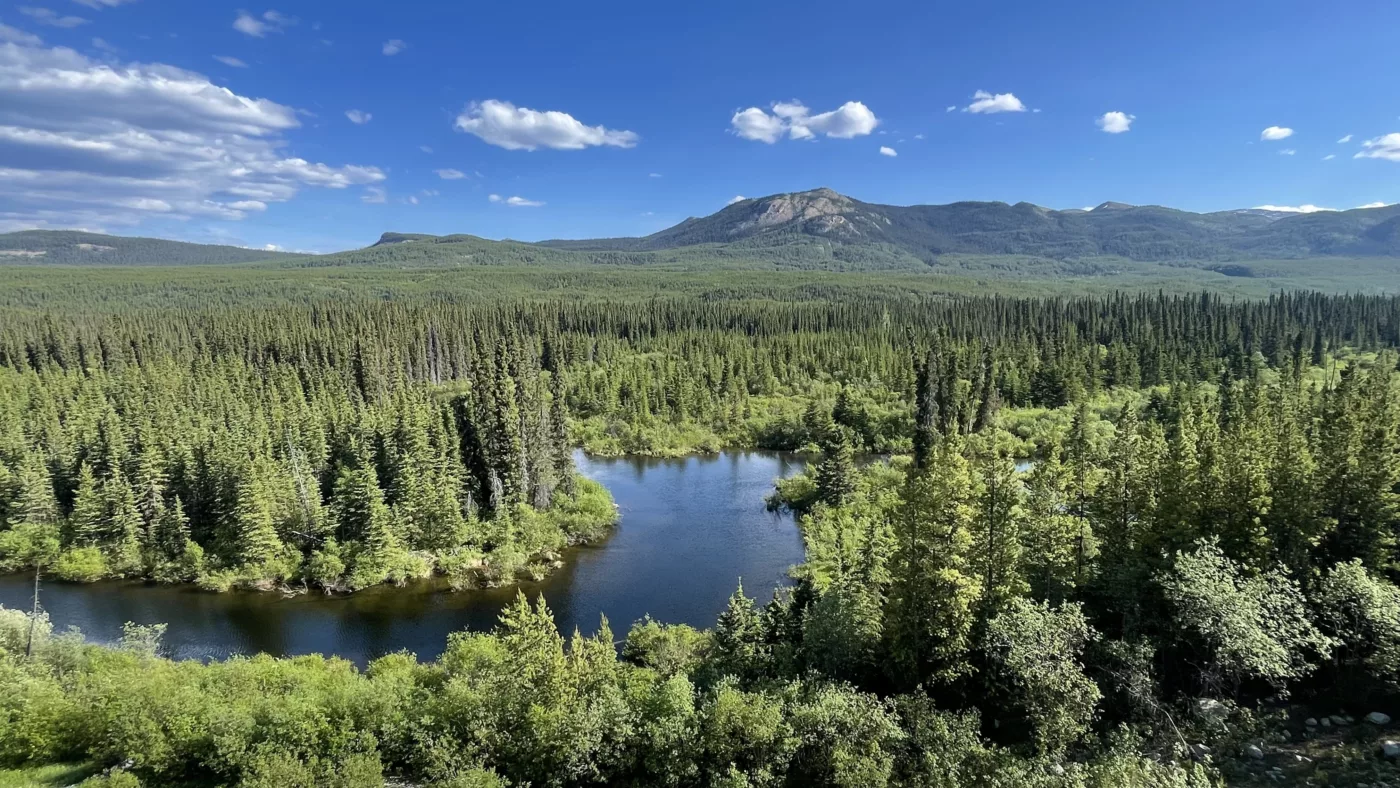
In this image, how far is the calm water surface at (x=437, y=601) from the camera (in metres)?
48.6

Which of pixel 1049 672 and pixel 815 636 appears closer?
pixel 1049 672

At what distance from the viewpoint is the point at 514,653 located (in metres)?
28.1

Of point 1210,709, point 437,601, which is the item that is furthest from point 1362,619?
point 437,601

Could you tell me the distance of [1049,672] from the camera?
22.6 meters

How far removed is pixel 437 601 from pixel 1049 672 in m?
44.8

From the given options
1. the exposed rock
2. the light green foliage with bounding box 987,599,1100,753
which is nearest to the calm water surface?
the light green foliage with bounding box 987,599,1100,753

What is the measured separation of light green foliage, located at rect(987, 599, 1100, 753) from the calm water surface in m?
27.5

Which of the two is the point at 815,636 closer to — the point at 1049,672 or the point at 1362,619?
the point at 1049,672

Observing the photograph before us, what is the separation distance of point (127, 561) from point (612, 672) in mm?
52834

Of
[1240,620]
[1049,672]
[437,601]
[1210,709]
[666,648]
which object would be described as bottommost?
[437,601]

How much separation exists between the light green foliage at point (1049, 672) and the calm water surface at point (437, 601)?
2748cm

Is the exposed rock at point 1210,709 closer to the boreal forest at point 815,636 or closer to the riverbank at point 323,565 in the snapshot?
the boreal forest at point 815,636

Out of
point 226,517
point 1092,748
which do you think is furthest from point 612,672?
point 226,517

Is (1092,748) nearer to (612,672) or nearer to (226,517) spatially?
(612,672)
